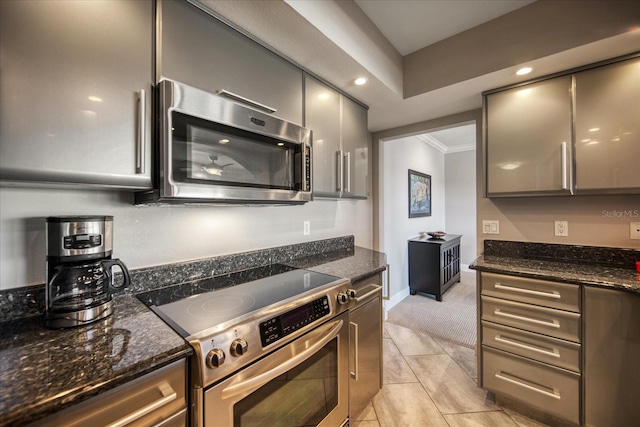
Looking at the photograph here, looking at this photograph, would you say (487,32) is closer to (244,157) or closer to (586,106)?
(586,106)

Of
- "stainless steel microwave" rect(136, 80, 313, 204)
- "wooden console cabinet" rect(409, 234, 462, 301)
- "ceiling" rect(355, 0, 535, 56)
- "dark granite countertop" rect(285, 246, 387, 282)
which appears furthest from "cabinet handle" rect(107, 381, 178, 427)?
"wooden console cabinet" rect(409, 234, 462, 301)

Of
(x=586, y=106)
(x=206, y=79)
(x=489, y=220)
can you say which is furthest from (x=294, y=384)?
(x=586, y=106)

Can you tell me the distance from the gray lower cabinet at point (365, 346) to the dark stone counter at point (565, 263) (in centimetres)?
76

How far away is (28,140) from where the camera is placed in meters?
0.75

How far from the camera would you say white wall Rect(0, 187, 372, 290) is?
0.95 metres

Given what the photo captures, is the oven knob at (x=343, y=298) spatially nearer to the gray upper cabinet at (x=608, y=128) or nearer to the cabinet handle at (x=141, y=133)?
the cabinet handle at (x=141, y=133)

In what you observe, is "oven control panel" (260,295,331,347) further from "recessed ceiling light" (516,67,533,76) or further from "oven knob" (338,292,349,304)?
"recessed ceiling light" (516,67,533,76)

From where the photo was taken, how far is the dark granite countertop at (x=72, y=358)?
0.55 metres

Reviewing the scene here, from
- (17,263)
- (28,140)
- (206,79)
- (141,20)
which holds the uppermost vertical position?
(141,20)

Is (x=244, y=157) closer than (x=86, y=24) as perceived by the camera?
No

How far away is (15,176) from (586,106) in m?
2.79

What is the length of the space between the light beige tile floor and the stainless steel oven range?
504 mm

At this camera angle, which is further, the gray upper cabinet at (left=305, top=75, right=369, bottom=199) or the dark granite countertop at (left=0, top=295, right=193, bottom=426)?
the gray upper cabinet at (left=305, top=75, right=369, bottom=199)

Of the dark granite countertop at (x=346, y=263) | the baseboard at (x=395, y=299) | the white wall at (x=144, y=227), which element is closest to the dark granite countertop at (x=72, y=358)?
the white wall at (x=144, y=227)
